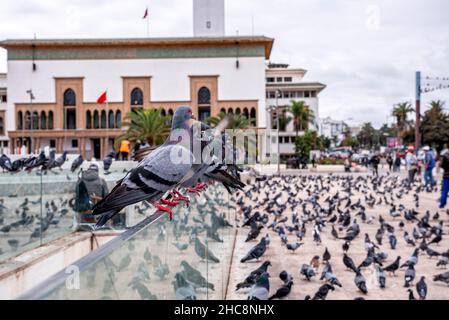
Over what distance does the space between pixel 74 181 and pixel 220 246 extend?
15.4 ft

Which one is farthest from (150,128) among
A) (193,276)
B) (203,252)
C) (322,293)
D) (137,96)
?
(193,276)

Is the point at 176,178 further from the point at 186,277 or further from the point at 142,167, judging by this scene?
the point at 186,277

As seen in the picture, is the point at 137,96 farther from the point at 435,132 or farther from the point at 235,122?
the point at 235,122

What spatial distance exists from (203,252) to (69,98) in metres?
57.0

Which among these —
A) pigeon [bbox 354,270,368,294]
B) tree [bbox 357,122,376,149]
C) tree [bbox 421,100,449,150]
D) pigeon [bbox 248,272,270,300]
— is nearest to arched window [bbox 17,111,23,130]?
tree [bbox 421,100,449,150]

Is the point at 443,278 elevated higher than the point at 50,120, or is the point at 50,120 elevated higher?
the point at 50,120

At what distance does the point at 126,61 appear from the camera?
187 feet

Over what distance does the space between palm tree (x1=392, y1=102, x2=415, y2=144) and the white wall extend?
31.6 m

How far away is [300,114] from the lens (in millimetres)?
64438

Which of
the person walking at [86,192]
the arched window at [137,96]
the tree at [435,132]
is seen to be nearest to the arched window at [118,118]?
the arched window at [137,96]

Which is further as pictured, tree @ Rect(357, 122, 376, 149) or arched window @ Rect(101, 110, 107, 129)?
tree @ Rect(357, 122, 376, 149)

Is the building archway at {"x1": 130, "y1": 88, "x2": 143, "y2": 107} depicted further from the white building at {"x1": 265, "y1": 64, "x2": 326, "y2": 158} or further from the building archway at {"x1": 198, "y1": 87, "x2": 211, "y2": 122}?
the white building at {"x1": 265, "y1": 64, "x2": 326, "y2": 158}

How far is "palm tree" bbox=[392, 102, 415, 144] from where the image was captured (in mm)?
79625
